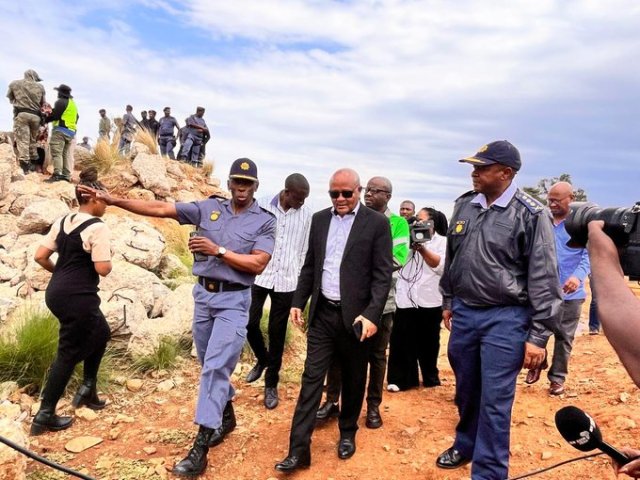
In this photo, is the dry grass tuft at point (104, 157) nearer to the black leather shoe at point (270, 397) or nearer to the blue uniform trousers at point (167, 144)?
the blue uniform trousers at point (167, 144)

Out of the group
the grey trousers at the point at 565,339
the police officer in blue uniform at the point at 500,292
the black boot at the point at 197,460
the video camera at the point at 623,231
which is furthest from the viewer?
the grey trousers at the point at 565,339

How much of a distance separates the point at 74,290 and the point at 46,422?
3.27 feet

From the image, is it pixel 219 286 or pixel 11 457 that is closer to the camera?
pixel 11 457

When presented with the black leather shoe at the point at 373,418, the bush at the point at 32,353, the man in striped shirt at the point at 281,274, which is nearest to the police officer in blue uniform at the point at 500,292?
the black leather shoe at the point at 373,418

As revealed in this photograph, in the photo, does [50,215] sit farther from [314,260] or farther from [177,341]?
[314,260]

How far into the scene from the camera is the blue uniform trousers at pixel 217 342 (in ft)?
10.1

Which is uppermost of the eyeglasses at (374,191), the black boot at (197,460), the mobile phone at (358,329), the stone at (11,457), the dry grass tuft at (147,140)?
the dry grass tuft at (147,140)

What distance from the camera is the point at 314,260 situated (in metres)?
3.47

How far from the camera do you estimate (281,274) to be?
4.30m

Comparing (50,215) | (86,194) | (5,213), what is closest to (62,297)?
(86,194)

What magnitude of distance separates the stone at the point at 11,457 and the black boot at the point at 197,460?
34.0 inches

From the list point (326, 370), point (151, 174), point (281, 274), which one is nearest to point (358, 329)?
point (326, 370)

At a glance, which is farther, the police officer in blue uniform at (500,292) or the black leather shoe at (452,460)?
the black leather shoe at (452,460)

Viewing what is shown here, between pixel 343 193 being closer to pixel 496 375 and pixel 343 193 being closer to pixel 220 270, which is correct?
pixel 220 270
